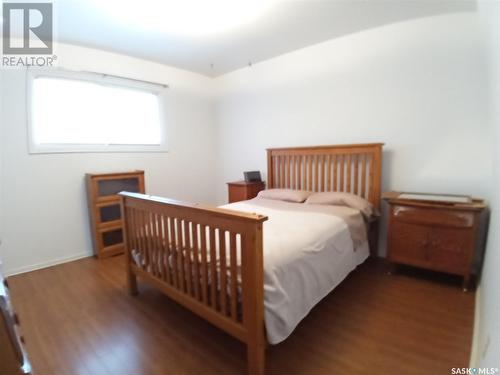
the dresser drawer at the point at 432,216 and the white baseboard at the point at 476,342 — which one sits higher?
the dresser drawer at the point at 432,216

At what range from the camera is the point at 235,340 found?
1632mm

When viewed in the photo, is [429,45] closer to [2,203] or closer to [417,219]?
[417,219]

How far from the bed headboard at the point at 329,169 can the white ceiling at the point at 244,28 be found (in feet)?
3.95

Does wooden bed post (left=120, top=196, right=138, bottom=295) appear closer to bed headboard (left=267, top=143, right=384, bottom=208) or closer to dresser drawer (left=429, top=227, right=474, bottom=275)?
bed headboard (left=267, top=143, right=384, bottom=208)

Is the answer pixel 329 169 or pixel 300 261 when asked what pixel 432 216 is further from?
pixel 300 261

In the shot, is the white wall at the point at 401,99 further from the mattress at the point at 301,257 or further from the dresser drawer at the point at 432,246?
the mattress at the point at 301,257

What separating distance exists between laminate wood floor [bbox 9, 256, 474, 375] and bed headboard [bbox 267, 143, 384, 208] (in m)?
0.98

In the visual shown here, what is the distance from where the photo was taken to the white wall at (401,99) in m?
2.22

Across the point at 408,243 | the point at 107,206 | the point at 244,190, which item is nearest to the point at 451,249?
the point at 408,243

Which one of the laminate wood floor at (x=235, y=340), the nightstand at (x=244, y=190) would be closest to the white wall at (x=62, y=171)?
the laminate wood floor at (x=235, y=340)

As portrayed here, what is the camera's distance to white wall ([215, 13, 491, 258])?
2219 mm

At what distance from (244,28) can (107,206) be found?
2.51 metres

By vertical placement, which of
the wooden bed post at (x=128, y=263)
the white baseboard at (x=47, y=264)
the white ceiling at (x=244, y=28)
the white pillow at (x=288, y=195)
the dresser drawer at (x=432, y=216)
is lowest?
the white baseboard at (x=47, y=264)

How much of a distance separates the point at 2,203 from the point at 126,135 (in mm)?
1451
